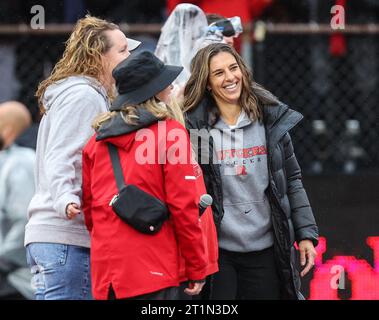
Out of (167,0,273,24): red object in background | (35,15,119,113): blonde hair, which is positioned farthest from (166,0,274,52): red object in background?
(35,15,119,113): blonde hair

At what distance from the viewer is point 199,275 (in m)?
4.37

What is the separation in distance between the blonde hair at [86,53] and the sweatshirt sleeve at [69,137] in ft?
0.47

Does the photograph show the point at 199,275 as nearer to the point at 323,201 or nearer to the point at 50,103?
the point at 50,103

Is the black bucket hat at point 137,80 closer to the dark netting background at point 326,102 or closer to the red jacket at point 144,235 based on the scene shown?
the red jacket at point 144,235

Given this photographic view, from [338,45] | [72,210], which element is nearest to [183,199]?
[72,210]

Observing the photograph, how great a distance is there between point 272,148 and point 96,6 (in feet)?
13.3

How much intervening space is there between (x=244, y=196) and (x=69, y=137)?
0.92 metres

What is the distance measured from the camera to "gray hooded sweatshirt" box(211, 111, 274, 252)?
4887mm

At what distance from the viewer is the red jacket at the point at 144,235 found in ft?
14.0

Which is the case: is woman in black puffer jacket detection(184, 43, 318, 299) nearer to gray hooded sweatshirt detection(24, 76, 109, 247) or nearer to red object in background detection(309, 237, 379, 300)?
gray hooded sweatshirt detection(24, 76, 109, 247)

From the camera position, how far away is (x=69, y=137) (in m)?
4.68

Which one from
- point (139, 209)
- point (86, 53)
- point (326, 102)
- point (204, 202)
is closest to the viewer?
point (139, 209)

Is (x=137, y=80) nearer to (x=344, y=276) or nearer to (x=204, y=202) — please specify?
(x=204, y=202)

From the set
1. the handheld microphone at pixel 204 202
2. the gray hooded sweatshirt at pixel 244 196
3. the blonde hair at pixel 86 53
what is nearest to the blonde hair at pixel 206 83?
the gray hooded sweatshirt at pixel 244 196
